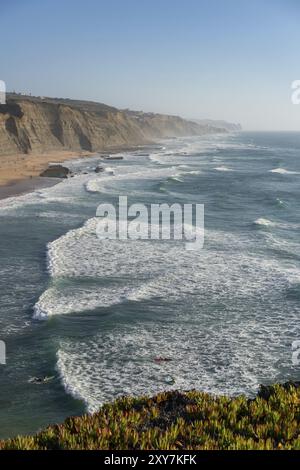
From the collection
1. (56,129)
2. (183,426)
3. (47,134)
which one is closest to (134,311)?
(183,426)

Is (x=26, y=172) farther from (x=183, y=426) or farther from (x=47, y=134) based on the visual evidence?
(x=183, y=426)

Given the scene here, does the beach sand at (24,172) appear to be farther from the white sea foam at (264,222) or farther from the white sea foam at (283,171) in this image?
the white sea foam at (283,171)

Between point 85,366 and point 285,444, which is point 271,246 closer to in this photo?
point 85,366

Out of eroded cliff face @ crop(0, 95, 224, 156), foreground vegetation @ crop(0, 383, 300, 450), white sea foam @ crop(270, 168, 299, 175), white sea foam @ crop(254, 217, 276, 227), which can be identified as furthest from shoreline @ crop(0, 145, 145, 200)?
foreground vegetation @ crop(0, 383, 300, 450)

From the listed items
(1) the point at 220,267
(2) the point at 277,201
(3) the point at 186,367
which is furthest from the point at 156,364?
(2) the point at 277,201

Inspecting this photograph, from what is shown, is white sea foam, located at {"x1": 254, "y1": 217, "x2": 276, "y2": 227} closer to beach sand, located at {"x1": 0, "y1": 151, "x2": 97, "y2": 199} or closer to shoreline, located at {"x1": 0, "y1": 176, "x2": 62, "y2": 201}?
shoreline, located at {"x1": 0, "y1": 176, "x2": 62, "y2": 201}

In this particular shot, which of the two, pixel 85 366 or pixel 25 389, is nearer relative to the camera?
pixel 25 389

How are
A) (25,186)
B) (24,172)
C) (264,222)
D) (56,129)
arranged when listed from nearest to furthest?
1. (264,222)
2. (25,186)
3. (24,172)
4. (56,129)

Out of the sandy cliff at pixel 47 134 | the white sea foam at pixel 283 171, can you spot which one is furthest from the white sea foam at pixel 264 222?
the white sea foam at pixel 283 171
